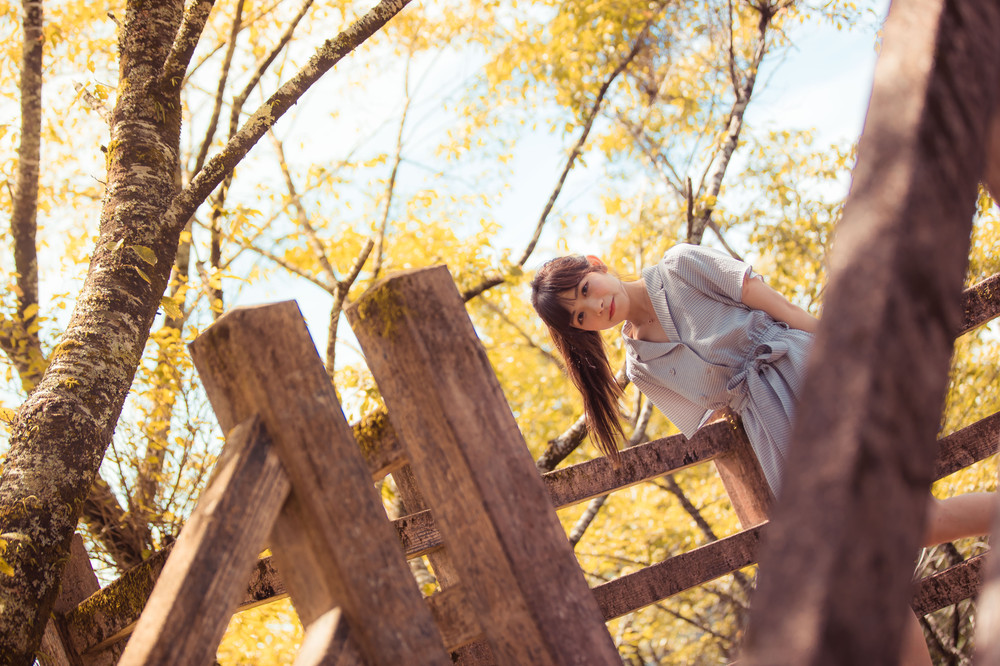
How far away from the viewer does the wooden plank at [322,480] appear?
1.22 m

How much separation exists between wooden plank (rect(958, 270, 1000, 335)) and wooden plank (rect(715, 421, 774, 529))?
0.81 metres

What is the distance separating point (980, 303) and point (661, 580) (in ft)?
4.76

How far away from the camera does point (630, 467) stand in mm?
2330

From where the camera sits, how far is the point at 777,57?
229 inches

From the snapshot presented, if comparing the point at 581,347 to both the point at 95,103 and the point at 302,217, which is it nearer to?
the point at 95,103

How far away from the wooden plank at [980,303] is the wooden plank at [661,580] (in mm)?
1112

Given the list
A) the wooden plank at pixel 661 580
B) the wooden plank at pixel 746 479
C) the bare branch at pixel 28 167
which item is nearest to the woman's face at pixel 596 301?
the wooden plank at pixel 746 479

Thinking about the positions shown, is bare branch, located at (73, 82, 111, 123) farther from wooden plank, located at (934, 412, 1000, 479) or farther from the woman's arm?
wooden plank, located at (934, 412, 1000, 479)

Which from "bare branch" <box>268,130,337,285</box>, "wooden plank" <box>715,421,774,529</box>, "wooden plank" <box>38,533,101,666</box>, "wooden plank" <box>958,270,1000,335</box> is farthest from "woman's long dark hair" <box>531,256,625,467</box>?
"bare branch" <box>268,130,337,285</box>

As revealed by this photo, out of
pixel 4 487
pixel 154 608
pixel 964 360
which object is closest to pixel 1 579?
pixel 4 487

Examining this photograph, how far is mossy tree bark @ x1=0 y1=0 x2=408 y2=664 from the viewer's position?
5.95 ft

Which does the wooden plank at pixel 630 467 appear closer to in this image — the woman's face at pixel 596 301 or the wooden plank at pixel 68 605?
the woman's face at pixel 596 301

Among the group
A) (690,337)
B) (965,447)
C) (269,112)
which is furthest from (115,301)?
(965,447)

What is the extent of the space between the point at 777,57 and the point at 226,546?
19.4 ft
